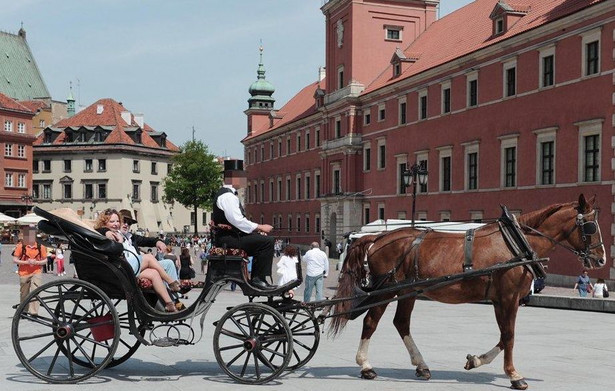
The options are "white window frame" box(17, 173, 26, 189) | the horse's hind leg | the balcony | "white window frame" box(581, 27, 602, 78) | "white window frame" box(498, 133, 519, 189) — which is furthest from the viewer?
"white window frame" box(17, 173, 26, 189)

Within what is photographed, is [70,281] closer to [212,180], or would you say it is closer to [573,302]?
[573,302]

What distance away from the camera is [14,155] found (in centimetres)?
7812

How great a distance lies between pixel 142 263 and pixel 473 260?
3615mm

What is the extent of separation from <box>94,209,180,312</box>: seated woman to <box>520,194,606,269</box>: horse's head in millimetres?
3991

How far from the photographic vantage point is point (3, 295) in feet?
76.0

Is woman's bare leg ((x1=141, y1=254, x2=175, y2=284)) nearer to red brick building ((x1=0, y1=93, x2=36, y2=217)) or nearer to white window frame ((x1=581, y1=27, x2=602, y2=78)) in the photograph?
white window frame ((x1=581, y1=27, x2=602, y2=78))

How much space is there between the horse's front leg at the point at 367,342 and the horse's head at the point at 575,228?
190cm

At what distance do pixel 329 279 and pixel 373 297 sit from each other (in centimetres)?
2643

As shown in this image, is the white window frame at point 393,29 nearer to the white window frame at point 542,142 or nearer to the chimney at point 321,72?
the chimney at point 321,72

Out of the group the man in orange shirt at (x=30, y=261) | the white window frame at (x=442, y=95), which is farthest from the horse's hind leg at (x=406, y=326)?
the white window frame at (x=442, y=95)

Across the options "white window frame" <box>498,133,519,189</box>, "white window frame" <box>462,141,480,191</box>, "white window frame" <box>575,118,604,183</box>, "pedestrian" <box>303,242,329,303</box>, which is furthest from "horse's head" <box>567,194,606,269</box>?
"white window frame" <box>462,141,480,191</box>

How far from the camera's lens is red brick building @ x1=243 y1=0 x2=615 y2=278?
98.9 ft

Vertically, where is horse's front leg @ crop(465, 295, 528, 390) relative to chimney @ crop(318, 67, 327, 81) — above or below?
below

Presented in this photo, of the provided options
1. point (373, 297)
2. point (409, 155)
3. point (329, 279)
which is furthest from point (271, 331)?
point (409, 155)
